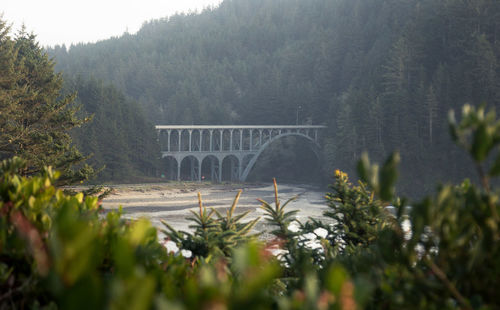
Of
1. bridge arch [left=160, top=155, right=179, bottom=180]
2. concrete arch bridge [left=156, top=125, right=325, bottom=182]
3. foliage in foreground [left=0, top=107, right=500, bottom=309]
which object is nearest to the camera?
foliage in foreground [left=0, top=107, right=500, bottom=309]

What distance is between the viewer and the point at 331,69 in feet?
325

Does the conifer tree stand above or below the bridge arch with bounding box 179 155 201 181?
above

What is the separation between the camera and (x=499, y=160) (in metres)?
1.18

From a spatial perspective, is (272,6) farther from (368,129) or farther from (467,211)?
(467,211)

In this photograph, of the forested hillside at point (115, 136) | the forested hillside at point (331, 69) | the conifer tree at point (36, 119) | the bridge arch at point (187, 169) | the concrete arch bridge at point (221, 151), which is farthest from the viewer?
the bridge arch at point (187, 169)

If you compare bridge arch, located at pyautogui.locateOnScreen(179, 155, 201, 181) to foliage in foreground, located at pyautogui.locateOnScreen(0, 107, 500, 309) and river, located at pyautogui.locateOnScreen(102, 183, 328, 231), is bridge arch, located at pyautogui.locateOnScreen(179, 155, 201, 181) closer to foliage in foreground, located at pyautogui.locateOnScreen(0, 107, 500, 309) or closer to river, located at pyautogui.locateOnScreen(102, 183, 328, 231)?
river, located at pyautogui.locateOnScreen(102, 183, 328, 231)

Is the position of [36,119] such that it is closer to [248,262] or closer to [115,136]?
[248,262]

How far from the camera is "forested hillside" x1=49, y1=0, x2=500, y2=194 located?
168ft

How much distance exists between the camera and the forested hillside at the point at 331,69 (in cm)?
5119

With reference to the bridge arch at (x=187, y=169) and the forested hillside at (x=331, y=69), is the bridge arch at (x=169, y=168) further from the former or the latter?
the forested hillside at (x=331, y=69)

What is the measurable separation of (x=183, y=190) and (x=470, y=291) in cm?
5332

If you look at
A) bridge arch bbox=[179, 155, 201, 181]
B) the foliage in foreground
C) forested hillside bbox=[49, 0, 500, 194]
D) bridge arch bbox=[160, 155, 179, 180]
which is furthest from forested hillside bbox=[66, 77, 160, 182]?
the foliage in foreground

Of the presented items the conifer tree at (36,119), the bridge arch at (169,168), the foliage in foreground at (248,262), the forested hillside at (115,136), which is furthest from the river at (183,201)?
the foliage in foreground at (248,262)

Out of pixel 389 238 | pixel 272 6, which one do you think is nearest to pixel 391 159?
pixel 389 238
